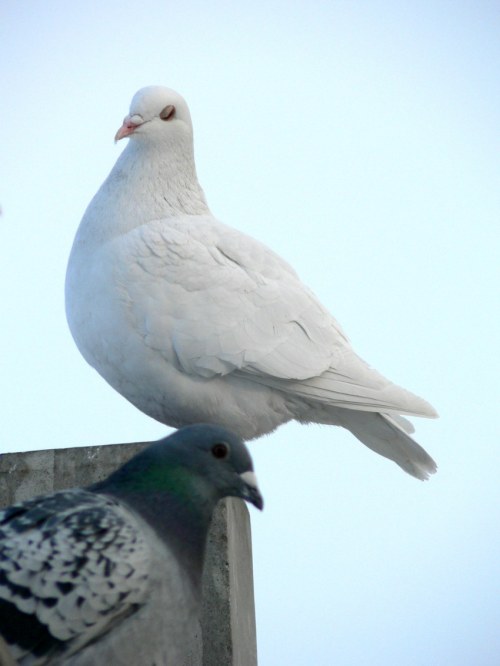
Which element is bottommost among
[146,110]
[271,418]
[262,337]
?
[271,418]

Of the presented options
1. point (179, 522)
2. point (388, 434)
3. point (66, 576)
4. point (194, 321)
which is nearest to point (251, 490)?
point (179, 522)

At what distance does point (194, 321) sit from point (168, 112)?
1399 mm

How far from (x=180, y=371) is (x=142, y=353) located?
22 centimetres

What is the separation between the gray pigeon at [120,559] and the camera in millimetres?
3014

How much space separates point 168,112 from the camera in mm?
5840

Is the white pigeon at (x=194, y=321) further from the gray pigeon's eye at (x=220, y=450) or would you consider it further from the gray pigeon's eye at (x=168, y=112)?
the gray pigeon's eye at (x=220, y=450)

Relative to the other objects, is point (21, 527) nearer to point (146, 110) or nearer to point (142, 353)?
point (142, 353)

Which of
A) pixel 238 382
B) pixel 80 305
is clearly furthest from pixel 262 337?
pixel 80 305

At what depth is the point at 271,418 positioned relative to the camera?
5402 mm

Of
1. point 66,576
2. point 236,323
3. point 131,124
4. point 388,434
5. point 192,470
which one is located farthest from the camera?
point 131,124

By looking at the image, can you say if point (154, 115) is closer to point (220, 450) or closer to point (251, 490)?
point (220, 450)

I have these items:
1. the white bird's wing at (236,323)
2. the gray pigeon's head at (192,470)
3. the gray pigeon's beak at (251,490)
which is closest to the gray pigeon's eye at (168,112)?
the white bird's wing at (236,323)

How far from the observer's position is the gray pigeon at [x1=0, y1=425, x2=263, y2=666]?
301 centimetres

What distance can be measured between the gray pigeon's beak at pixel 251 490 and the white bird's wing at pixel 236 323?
164cm
